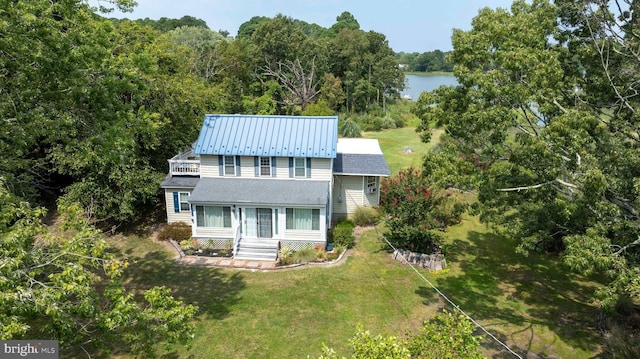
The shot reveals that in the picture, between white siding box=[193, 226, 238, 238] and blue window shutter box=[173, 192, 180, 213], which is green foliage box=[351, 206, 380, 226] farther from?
blue window shutter box=[173, 192, 180, 213]

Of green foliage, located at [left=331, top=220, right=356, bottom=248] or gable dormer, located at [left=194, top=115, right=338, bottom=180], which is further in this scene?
gable dormer, located at [left=194, top=115, right=338, bottom=180]

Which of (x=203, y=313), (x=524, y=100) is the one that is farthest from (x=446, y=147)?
(x=203, y=313)

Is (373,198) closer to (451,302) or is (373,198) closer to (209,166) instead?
(209,166)

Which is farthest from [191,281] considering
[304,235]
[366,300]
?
[366,300]

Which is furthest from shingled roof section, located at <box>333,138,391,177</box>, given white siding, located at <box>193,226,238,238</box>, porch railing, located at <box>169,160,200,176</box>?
porch railing, located at <box>169,160,200,176</box>

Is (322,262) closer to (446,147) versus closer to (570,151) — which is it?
(446,147)

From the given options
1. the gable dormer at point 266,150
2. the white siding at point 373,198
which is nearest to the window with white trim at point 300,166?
the gable dormer at point 266,150
